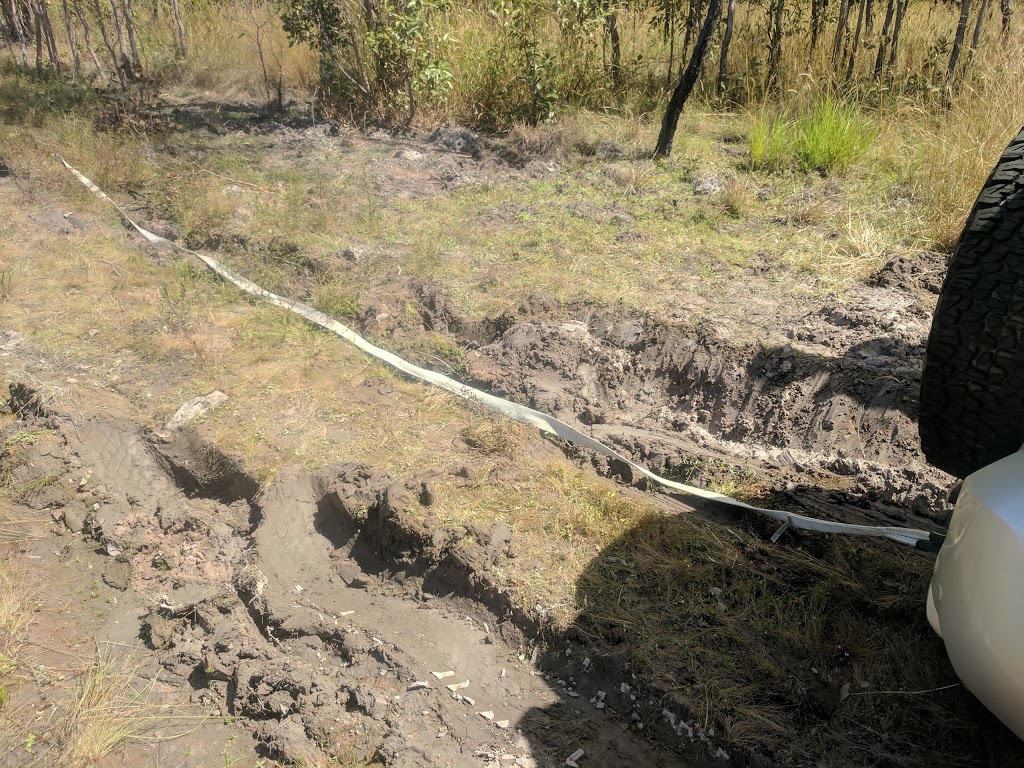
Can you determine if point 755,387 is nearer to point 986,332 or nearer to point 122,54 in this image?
point 986,332

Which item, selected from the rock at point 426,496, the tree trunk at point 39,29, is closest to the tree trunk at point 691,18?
the rock at point 426,496

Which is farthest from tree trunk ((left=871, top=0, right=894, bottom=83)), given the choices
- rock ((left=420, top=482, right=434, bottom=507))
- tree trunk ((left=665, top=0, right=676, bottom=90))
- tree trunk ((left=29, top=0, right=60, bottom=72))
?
tree trunk ((left=29, top=0, right=60, bottom=72))

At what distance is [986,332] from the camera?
2.42 metres

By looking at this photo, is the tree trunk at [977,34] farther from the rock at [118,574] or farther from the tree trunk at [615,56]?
the rock at [118,574]

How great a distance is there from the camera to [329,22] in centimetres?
762

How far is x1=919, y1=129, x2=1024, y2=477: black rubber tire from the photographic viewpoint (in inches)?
93.3

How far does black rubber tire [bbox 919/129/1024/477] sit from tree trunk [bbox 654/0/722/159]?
3.65m

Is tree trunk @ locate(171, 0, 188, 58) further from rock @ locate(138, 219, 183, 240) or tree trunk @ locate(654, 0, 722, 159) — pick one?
tree trunk @ locate(654, 0, 722, 159)

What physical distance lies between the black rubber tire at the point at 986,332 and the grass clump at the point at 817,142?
3.64 meters

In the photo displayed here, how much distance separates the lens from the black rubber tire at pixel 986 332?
7.77 ft

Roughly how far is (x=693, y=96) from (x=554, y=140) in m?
1.81

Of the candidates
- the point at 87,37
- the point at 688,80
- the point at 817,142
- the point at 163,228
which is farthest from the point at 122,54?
the point at 817,142

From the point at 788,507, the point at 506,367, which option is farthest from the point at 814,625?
the point at 506,367

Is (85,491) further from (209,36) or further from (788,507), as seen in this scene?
(209,36)
